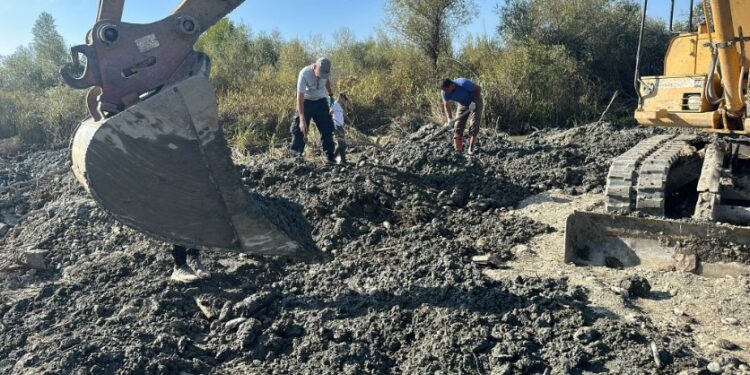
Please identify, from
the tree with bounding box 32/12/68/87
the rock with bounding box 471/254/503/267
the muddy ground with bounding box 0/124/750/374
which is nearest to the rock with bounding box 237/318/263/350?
the muddy ground with bounding box 0/124/750/374

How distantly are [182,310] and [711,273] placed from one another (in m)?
3.80

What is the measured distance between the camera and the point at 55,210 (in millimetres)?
6828

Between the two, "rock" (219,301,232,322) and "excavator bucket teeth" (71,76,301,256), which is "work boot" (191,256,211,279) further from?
"excavator bucket teeth" (71,76,301,256)

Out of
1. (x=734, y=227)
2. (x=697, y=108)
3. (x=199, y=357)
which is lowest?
(x=199, y=357)

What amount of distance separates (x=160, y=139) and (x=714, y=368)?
3256mm

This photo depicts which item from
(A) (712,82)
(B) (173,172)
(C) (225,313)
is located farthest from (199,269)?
(A) (712,82)

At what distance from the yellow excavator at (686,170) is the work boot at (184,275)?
113 inches

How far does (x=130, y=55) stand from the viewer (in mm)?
3621

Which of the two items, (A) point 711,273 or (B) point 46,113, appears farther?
(B) point 46,113

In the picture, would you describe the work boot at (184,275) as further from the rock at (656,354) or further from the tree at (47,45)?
the tree at (47,45)

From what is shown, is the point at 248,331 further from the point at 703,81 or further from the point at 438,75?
the point at 438,75

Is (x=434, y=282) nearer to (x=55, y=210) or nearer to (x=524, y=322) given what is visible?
(x=524, y=322)

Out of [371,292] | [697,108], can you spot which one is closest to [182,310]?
[371,292]

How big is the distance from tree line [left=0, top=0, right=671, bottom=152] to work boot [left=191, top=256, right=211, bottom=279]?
6510 mm
